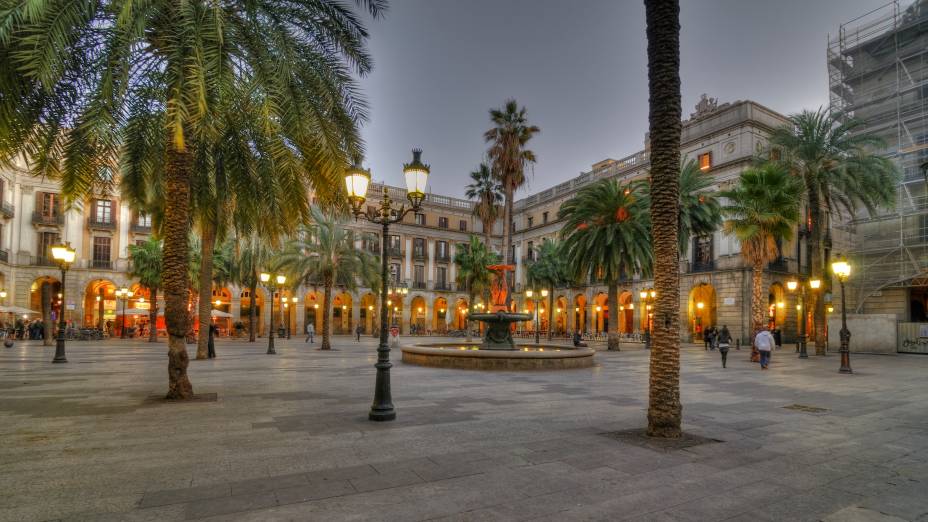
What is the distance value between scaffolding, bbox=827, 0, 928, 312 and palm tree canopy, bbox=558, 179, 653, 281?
12329mm

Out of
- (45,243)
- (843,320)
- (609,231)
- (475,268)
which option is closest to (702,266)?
(609,231)

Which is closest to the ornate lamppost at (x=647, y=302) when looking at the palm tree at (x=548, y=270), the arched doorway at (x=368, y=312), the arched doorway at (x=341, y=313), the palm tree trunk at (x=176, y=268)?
the palm tree at (x=548, y=270)

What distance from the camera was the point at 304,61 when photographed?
31.7 feet

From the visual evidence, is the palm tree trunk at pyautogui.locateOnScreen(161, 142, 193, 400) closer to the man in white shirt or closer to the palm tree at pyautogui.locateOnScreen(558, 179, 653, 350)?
the man in white shirt

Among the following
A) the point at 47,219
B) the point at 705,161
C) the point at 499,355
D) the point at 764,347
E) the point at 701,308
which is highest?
the point at 705,161

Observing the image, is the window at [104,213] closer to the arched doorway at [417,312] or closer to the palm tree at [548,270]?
the arched doorway at [417,312]

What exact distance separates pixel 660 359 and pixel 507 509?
11.9 ft

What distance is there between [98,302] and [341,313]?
74.3 feet

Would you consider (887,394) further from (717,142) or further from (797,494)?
(717,142)

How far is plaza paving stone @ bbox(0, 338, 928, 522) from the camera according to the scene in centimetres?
468

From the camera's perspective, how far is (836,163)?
26625 millimetres

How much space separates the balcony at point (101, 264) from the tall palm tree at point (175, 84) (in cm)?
3902

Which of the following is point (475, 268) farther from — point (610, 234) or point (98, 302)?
point (98, 302)

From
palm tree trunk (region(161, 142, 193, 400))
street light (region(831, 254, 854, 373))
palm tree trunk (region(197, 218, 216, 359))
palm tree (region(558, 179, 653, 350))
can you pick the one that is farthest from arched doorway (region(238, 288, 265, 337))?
street light (region(831, 254, 854, 373))
